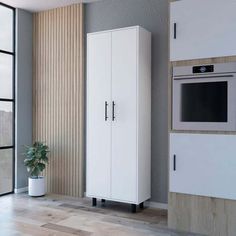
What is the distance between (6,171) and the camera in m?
4.44

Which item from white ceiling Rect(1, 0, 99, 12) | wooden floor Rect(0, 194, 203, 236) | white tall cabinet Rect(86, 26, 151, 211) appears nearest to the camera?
wooden floor Rect(0, 194, 203, 236)

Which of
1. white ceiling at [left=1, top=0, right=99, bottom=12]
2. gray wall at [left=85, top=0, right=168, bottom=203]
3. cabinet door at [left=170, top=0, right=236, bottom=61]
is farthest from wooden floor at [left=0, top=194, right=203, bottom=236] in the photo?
white ceiling at [left=1, top=0, right=99, bottom=12]

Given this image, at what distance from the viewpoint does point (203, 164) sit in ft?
9.71

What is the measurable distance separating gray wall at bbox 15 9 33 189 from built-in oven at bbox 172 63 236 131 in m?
2.49

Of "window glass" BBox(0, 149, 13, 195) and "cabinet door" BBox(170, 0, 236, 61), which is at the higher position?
"cabinet door" BBox(170, 0, 236, 61)

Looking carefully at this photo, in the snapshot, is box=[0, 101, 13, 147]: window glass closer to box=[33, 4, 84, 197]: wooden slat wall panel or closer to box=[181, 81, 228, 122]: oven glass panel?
box=[33, 4, 84, 197]: wooden slat wall panel

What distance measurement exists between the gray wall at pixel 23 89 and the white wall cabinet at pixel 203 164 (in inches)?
97.3

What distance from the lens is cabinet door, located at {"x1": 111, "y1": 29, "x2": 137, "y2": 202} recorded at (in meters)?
3.59

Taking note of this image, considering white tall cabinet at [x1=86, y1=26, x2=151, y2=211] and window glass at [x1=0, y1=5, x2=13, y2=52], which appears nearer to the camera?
white tall cabinet at [x1=86, y1=26, x2=151, y2=211]

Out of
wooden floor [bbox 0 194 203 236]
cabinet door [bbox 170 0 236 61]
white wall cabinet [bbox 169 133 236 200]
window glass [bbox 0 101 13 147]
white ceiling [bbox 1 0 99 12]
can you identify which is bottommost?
wooden floor [bbox 0 194 203 236]

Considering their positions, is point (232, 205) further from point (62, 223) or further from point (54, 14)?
point (54, 14)

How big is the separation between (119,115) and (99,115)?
28cm

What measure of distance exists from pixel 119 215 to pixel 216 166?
4.31 feet

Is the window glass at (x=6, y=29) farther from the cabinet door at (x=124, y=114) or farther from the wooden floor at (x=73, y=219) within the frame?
the wooden floor at (x=73, y=219)
